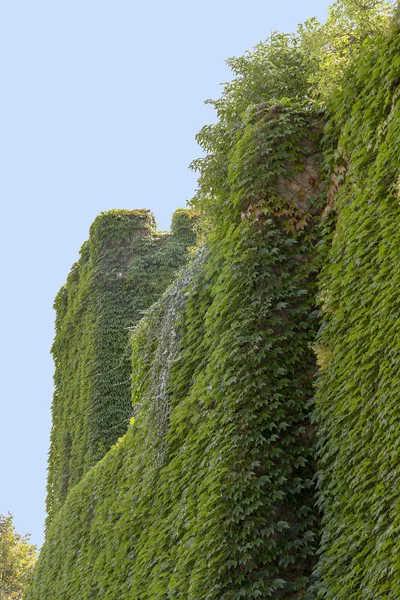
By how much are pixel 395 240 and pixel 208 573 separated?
3149mm

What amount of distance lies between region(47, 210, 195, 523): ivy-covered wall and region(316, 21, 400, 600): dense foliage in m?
10.5

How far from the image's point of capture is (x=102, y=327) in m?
18.3

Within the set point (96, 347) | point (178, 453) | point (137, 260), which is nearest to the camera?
point (178, 453)

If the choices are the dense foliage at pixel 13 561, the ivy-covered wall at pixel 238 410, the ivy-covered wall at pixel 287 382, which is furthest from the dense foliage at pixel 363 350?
the dense foliage at pixel 13 561

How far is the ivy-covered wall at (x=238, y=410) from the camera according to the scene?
6.93m

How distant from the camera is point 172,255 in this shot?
64.6 ft

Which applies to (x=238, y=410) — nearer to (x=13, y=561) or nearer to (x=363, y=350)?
(x=363, y=350)

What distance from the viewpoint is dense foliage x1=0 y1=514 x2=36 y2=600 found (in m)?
30.5

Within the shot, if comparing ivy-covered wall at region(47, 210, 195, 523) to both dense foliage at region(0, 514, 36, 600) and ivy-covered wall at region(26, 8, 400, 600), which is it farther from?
dense foliage at region(0, 514, 36, 600)

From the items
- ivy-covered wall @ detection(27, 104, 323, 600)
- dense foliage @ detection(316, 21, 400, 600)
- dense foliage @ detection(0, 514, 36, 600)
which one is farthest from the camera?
dense foliage @ detection(0, 514, 36, 600)

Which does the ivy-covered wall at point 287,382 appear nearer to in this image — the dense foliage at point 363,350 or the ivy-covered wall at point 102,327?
the dense foliage at point 363,350

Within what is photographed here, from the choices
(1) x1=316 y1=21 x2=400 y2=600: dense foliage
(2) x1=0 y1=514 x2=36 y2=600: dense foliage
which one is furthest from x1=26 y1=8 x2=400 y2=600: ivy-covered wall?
(2) x1=0 y1=514 x2=36 y2=600: dense foliage

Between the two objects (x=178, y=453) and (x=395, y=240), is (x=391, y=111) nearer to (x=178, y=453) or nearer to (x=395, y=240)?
(x=395, y=240)

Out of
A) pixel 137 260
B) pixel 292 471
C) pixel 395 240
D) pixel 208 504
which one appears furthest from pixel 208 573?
pixel 137 260
